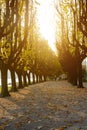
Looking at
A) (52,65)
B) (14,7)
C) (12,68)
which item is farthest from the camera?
(52,65)

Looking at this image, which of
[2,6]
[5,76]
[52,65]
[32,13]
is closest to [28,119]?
[5,76]

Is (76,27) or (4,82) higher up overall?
(76,27)

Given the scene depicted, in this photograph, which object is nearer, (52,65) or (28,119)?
(28,119)

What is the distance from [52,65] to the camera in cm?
11594

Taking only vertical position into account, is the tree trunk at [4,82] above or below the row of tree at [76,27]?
below

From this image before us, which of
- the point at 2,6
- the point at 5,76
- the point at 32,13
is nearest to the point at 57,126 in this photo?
the point at 5,76

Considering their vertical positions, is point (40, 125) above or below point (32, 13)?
below

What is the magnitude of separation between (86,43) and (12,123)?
93.8 feet

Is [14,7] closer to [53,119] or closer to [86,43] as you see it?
[53,119]

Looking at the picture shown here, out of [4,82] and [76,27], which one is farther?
[76,27]

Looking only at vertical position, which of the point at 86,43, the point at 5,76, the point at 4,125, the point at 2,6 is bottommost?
the point at 4,125

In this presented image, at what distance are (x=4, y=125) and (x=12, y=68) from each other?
90.3ft

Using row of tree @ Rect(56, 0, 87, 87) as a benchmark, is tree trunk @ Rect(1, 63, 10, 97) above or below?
below

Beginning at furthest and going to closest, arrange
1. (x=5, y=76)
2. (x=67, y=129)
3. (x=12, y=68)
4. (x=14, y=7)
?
(x=12, y=68) → (x=5, y=76) → (x=14, y=7) → (x=67, y=129)
